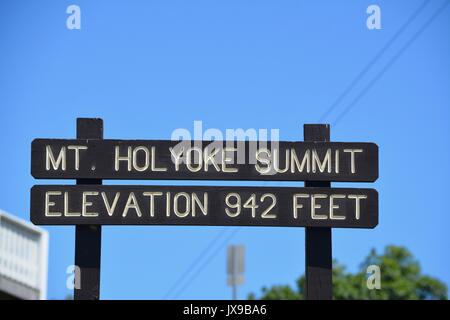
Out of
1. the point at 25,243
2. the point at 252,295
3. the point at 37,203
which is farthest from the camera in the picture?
the point at 252,295

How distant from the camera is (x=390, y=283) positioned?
197 ft

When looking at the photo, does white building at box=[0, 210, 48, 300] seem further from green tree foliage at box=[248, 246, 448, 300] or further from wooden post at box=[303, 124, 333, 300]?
green tree foliage at box=[248, 246, 448, 300]

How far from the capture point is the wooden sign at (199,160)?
1262cm

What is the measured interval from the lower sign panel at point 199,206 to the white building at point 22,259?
6.16 metres

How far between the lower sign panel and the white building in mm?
6165

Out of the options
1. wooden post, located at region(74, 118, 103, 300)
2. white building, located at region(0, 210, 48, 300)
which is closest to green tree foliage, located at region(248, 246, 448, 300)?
white building, located at region(0, 210, 48, 300)

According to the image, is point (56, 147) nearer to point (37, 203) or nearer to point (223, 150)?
point (37, 203)

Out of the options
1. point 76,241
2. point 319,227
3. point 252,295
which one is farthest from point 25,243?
point 252,295

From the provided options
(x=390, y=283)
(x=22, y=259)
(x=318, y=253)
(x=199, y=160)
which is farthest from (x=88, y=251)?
(x=390, y=283)

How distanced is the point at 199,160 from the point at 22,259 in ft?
24.5

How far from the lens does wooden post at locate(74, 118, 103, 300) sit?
→ 12.6m

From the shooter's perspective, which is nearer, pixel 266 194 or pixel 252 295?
pixel 266 194

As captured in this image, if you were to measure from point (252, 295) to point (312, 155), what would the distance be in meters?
47.7

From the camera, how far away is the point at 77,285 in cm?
1257
